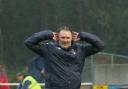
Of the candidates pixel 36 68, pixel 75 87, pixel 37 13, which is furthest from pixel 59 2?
pixel 75 87

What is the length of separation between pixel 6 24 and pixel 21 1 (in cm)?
52

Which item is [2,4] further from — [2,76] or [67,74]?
[67,74]

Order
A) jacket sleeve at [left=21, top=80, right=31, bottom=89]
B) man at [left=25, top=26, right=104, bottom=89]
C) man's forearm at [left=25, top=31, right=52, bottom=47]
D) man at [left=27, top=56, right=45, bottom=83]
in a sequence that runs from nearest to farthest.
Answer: man at [left=25, top=26, right=104, bottom=89] < man's forearm at [left=25, top=31, right=52, bottom=47] < jacket sleeve at [left=21, top=80, right=31, bottom=89] < man at [left=27, top=56, right=45, bottom=83]

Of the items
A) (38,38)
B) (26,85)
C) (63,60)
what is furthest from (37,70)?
(63,60)

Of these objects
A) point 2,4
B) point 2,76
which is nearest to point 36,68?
point 2,76

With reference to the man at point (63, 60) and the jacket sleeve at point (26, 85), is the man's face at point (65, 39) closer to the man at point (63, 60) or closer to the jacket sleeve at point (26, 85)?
the man at point (63, 60)

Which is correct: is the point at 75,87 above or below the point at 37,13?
below

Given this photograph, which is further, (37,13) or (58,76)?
(37,13)

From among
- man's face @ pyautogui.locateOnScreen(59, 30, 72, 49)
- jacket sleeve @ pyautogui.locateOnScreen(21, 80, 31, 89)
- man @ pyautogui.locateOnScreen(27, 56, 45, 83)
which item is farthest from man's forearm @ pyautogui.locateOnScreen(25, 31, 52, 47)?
man @ pyautogui.locateOnScreen(27, 56, 45, 83)

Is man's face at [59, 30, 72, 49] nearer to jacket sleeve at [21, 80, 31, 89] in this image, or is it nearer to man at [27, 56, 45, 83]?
jacket sleeve at [21, 80, 31, 89]

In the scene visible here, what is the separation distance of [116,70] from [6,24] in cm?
224

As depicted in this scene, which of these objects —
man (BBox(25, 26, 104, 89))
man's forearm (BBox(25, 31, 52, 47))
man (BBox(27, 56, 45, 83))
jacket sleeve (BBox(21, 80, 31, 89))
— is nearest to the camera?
man (BBox(25, 26, 104, 89))

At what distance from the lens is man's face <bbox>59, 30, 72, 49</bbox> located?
605 cm

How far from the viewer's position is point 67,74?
6.04 m
